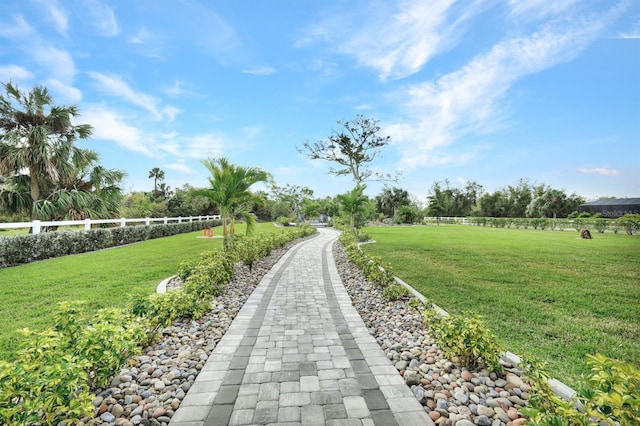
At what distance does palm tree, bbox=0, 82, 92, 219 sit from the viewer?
11.1 meters

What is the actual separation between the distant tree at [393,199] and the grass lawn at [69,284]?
35863 mm

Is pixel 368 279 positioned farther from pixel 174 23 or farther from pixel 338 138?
pixel 338 138

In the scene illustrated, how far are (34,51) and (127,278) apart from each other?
7372mm

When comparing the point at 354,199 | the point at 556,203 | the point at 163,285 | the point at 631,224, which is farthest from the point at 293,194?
the point at 163,285

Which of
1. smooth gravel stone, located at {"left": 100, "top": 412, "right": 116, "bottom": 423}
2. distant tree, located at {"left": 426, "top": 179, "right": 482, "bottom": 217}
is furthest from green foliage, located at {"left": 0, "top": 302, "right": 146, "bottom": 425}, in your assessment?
distant tree, located at {"left": 426, "top": 179, "right": 482, "bottom": 217}

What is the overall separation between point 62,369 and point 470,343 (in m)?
3.13

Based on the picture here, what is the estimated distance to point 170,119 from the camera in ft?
45.2

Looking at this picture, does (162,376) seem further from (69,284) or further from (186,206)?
(186,206)

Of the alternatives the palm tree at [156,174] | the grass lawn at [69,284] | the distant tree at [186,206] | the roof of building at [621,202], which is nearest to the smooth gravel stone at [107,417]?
the grass lawn at [69,284]

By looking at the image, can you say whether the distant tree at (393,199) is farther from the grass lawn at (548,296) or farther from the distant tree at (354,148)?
the grass lawn at (548,296)

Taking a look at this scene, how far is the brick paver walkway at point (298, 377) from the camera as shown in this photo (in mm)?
2152

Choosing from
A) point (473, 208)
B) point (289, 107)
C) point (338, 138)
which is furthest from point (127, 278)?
point (473, 208)

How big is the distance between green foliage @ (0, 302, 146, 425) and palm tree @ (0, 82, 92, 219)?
12063 millimetres

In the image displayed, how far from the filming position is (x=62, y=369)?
182 cm
